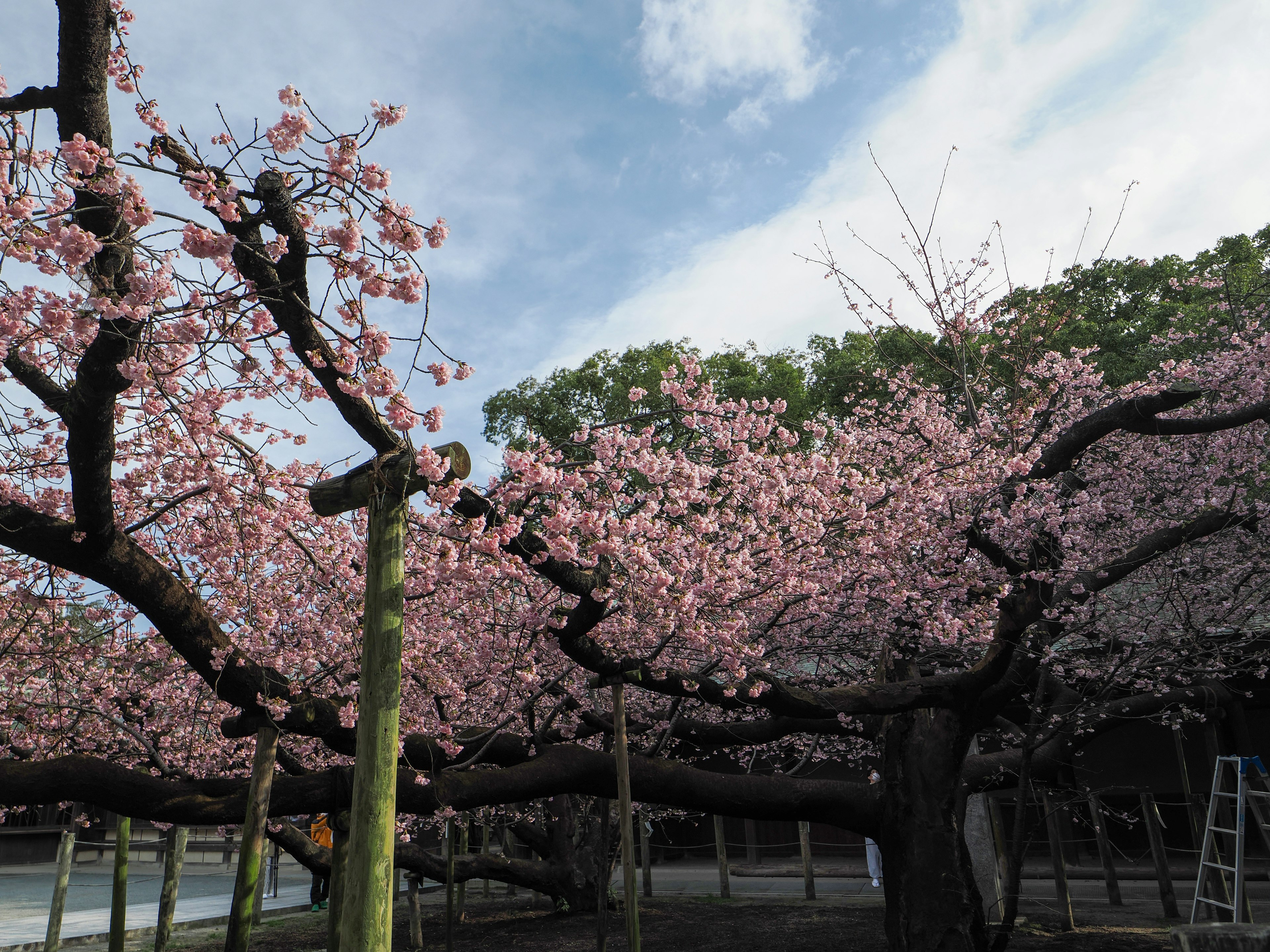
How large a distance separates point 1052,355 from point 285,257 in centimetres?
1194

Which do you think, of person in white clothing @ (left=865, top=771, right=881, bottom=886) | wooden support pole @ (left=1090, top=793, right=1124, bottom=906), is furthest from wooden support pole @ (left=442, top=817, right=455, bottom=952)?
wooden support pole @ (left=1090, top=793, right=1124, bottom=906)

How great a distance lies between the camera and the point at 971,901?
8.04 meters

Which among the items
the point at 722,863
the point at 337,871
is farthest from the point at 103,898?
the point at 337,871

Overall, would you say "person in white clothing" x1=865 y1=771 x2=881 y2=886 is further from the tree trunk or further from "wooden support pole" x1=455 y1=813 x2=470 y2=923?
"wooden support pole" x1=455 y1=813 x2=470 y2=923

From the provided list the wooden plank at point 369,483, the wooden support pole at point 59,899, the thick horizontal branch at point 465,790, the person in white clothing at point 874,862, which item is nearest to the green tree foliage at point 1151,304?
the thick horizontal branch at point 465,790

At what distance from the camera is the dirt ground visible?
9.82m

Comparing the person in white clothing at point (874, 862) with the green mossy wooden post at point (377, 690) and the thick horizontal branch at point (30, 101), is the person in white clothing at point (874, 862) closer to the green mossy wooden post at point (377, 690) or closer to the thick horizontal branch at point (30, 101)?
the green mossy wooden post at point (377, 690)

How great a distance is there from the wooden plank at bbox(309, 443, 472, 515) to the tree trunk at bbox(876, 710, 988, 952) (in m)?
6.28

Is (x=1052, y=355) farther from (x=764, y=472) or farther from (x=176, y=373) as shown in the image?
(x=176, y=373)

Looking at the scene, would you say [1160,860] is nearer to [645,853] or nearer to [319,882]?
[645,853]

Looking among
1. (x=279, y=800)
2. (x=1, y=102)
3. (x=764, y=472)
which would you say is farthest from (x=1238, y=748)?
(x=1, y=102)

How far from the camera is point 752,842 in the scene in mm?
19609

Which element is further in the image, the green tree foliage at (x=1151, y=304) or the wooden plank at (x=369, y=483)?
the green tree foliage at (x=1151, y=304)

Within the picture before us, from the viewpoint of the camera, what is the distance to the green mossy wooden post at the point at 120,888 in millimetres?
9164
